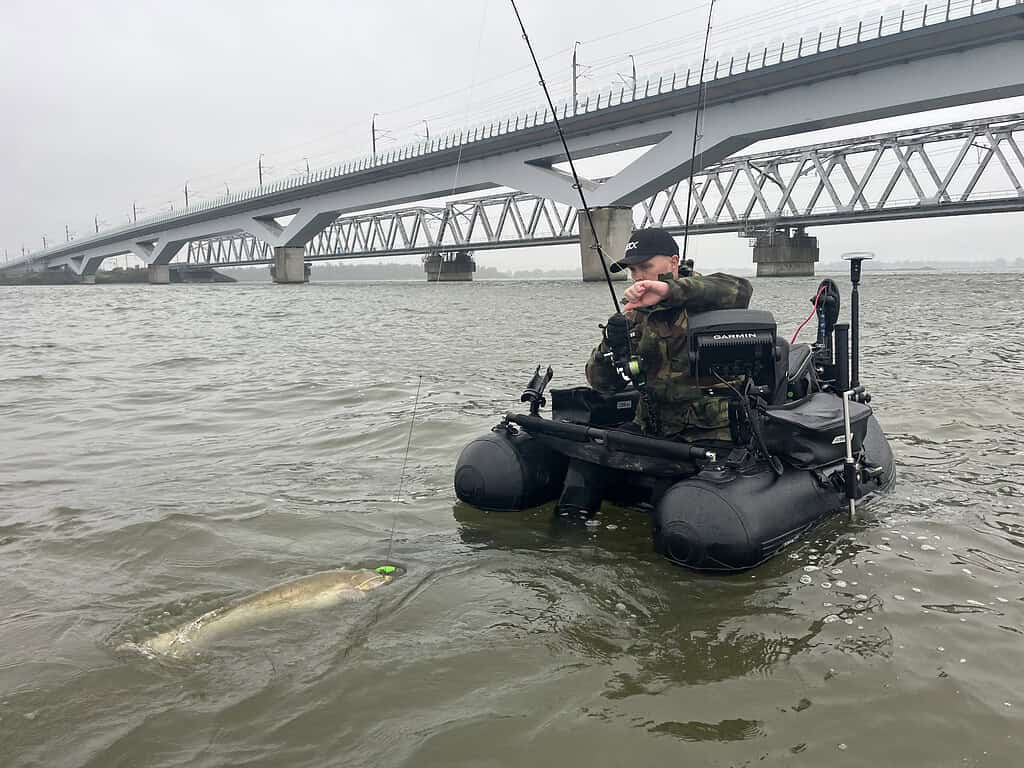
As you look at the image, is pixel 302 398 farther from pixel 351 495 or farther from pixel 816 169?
pixel 816 169

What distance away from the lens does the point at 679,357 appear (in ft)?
14.9

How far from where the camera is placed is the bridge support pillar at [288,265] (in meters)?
72.1

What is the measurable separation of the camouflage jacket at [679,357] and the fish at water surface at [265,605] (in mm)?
1946

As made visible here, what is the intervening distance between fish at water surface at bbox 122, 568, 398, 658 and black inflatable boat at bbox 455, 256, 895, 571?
4.30ft

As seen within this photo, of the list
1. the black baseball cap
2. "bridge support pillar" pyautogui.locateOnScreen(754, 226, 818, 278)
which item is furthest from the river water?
"bridge support pillar" pyautogui.locateOnScreen(754, 226, 818, 278)

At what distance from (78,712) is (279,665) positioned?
2.37 feet

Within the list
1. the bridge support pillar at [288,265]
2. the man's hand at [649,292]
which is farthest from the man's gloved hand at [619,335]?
the bridge support pillar at [288,265]

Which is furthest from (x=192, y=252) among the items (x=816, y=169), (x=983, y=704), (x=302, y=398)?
(x=983, y=704)

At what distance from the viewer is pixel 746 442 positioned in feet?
14.1

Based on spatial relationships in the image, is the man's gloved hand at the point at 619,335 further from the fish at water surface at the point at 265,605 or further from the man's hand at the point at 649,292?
the fish at water surface at the point at 265,605

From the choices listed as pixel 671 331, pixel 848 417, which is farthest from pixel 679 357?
pixel 848 417

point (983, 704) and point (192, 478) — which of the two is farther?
point (192, 478)

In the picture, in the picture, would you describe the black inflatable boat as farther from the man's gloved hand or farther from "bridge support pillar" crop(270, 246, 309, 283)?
"bridge support pillar" crop(270, 246, 309, 283)

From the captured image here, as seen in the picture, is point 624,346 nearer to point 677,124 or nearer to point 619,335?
point 619,335
